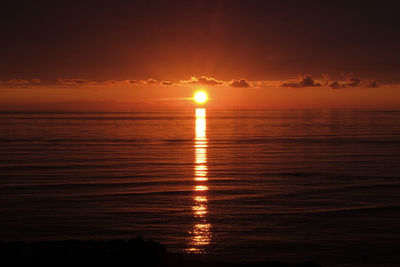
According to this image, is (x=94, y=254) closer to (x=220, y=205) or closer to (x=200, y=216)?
(x=200, y=216)

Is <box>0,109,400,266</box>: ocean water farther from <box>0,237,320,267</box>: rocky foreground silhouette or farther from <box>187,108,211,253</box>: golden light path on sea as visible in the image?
<box>0,237,320,267</box>: rocky foreground silhouette

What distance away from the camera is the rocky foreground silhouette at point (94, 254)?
11852 millimetres

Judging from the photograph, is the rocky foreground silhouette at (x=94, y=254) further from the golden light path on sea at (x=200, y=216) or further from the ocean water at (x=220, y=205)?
the golden light path on sea at (x=200, y=216)

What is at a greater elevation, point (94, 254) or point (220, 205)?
point (94, 254)

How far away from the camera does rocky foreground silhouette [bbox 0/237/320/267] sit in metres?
11.9

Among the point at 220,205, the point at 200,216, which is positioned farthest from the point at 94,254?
the point at 220,205

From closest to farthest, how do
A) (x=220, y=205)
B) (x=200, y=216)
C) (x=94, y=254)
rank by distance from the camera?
(x=94, y=254)
(x=200, y=216)
(x=220, y=205)

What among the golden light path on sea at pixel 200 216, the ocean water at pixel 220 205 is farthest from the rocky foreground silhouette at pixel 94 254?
the golden light path on sea at pixel 200 216

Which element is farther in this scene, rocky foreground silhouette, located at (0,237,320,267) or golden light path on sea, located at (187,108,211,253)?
golden light path on sea, located at (187,108,211,253)

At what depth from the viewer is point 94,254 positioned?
12031 millimetres

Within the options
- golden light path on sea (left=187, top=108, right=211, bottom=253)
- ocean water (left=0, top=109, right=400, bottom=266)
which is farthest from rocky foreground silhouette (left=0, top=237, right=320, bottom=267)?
golden light path on sea (left=187, top=108, right=211, bottom=253)

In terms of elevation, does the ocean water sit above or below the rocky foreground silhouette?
below

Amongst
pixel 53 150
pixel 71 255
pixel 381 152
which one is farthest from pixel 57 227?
pixel 381 152

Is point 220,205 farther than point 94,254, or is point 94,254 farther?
point 220,205
